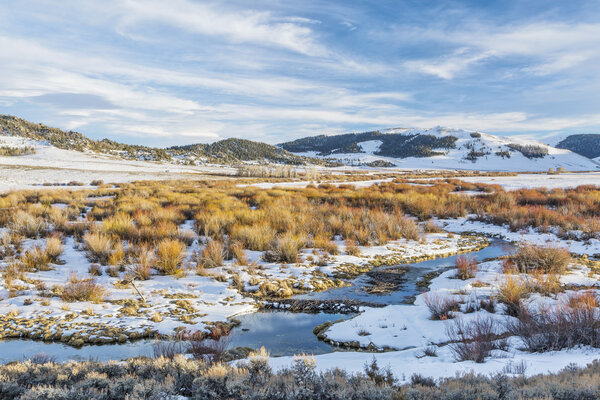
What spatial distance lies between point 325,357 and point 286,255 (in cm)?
502

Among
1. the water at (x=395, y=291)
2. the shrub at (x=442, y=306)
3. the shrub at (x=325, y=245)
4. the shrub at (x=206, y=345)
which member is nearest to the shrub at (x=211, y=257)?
the water at (x=395, y=291)

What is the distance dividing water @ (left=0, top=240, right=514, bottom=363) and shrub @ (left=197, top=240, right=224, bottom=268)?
2658 mm

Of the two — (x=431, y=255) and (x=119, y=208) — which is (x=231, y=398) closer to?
(x=431, y=255)

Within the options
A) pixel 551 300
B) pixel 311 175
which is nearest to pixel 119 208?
pixel 551 300

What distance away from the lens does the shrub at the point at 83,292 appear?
6734 mm

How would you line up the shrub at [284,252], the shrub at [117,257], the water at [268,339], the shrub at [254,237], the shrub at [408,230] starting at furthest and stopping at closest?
the shrub at [408,230] → the shrub at [254,237] → the shrub at [284,252] → the shrub at [117,257] → the water at [268,339]

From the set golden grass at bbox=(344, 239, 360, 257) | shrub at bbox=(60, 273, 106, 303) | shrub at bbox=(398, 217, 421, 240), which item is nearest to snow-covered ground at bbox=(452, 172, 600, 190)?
shrub at bbox=(398, 217, 421, 240)

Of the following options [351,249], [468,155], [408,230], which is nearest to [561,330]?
[351,249]

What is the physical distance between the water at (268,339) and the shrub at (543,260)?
115 inches

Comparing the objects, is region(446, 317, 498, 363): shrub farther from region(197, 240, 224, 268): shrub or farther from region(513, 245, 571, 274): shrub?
region(197, 240, 224, 268): shrub

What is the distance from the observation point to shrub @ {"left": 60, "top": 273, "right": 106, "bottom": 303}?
6.73m

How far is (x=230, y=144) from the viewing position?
465 ft

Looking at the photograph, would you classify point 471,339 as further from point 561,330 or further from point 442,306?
point 442,306

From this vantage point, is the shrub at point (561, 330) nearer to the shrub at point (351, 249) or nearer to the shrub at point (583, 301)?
the shrub at point (583, 301)
